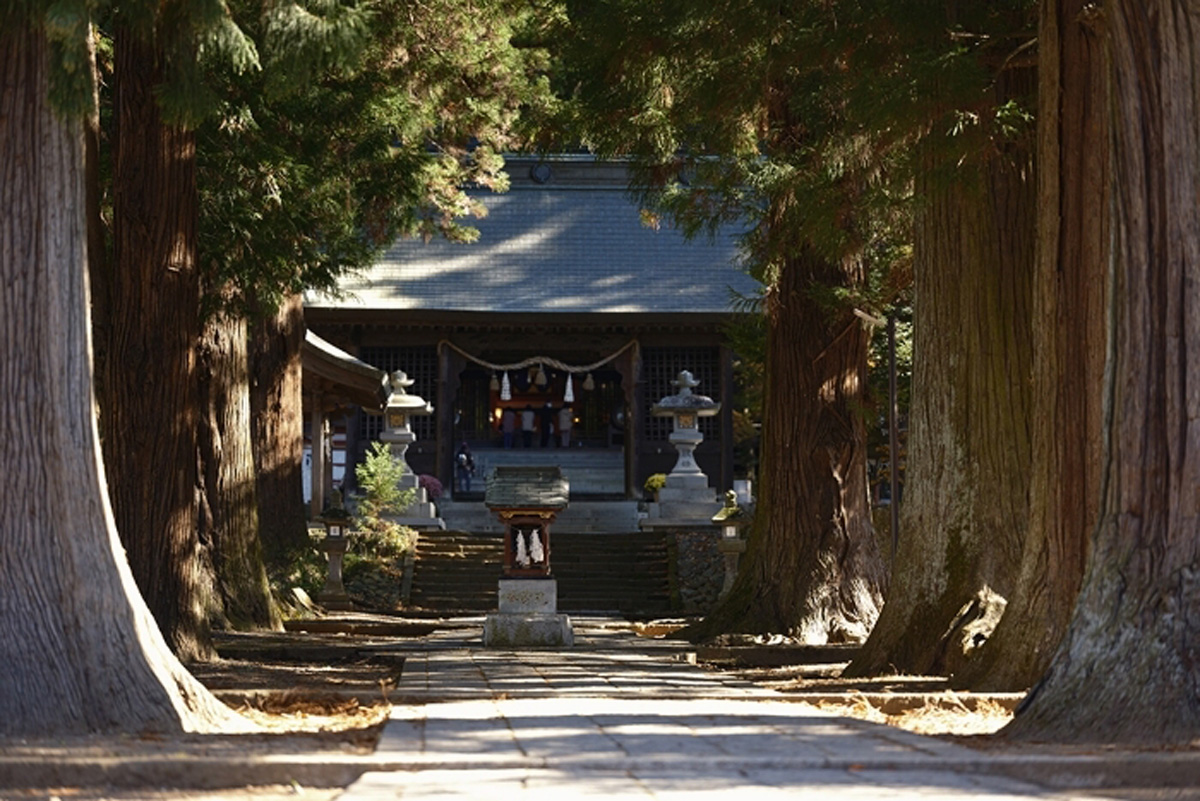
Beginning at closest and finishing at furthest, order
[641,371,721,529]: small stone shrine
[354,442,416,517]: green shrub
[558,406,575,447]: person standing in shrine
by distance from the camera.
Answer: [354,442,416,517]: green shrub → [641,371,721,529]: small stone shrine → [558,406,575,447]: person standing in shrine

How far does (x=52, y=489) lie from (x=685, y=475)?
22.8 metres

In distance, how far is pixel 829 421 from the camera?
16.2m

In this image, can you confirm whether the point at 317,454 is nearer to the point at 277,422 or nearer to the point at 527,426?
the point at 277,422

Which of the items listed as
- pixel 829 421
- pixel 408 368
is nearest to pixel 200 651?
pixel 829 421

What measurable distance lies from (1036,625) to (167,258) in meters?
7.80

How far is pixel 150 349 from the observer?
13.8m

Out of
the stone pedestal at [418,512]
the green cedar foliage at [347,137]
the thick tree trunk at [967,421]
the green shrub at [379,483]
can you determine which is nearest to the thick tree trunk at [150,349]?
the green cedar foliage at [347,137]

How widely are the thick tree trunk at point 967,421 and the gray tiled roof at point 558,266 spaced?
65.3 feet

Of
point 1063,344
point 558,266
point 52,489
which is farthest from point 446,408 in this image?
point 52,489

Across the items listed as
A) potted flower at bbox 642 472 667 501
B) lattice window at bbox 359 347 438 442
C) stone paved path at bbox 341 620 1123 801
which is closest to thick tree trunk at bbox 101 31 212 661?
stone paved path at bbox 341 620 1123 801

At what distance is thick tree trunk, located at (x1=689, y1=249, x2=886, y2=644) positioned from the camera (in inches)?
627

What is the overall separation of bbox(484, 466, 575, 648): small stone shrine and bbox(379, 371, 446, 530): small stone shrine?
10939mm

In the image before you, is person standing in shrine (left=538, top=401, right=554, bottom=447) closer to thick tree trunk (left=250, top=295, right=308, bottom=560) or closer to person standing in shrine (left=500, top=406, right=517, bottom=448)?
person standing in shrine (left=500, top=406, right=517, bottom=448)

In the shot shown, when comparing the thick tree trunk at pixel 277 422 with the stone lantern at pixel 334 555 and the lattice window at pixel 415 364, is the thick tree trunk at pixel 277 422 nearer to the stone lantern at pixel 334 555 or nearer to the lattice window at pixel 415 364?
the stone lantern at pixel 334 555
